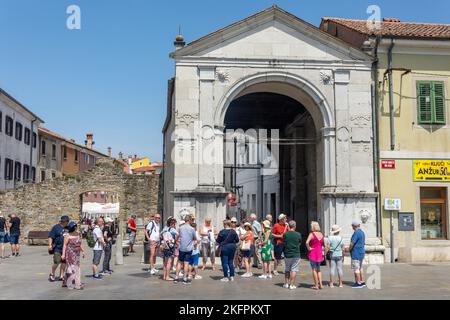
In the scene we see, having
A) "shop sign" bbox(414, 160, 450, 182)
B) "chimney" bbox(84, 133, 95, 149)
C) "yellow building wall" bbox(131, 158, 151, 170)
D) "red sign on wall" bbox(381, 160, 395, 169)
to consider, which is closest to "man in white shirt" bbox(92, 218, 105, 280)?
"red sign on wall" bbox(381, 160, 395, 169)

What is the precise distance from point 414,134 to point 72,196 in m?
18.8

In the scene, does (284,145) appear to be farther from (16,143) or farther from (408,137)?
(16,143)

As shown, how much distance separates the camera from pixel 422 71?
56.6ft

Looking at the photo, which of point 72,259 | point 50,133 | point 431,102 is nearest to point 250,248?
point 72,259

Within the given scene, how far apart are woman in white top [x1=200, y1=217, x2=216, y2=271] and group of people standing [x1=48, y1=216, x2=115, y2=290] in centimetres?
264

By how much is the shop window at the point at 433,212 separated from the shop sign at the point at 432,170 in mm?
441

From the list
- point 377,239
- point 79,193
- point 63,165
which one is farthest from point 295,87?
point 63,165

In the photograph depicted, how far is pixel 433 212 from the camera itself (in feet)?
56.1

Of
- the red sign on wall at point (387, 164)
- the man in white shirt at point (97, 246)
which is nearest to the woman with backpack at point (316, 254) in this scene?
the man in white shirt at point (97, 246)

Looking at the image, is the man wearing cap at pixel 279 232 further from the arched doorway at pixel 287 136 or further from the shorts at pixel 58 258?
the shorts at pixel 58 258

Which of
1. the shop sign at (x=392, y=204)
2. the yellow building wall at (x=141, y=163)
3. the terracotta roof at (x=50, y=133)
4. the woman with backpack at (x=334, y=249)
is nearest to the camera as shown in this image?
the woman with backpack at (x=334, y=249)

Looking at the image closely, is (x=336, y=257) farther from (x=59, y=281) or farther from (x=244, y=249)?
(x=59, y=281)

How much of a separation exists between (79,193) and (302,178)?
12.9 m

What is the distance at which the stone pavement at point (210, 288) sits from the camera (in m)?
10.1
